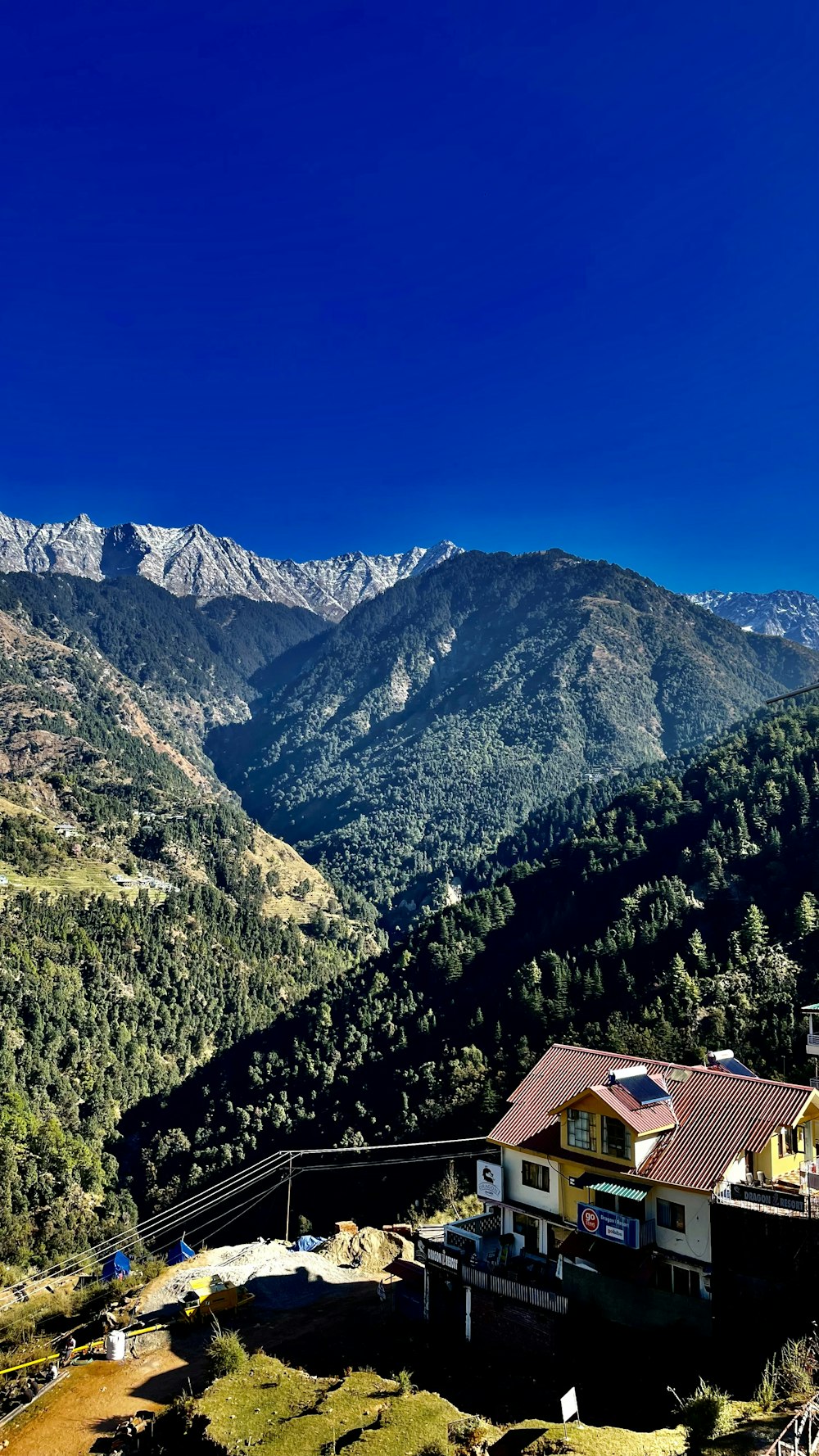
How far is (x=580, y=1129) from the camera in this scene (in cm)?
3262

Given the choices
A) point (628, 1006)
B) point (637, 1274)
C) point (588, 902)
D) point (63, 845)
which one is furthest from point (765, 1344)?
point (63, 845)

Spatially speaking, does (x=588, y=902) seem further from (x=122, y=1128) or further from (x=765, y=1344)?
(x=765, y=1344)

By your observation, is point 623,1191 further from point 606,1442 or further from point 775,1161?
point 606,1442

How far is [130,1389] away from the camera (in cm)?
3041

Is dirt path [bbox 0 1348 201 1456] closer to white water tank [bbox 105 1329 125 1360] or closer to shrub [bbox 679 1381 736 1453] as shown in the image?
white water tank [bbox 105 1329 125 1360]

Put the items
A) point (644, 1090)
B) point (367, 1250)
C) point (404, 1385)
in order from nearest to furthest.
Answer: point (404, 1385)
point (644, 1090)
point (367, 1250)

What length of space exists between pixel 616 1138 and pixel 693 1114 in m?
2.83

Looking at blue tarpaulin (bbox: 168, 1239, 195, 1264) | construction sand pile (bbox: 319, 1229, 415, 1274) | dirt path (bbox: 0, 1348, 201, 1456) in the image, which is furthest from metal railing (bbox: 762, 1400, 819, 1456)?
blue tarpaulin (bbox: 168, 1239, 195, 1264)

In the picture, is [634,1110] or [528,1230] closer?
[634,1110]

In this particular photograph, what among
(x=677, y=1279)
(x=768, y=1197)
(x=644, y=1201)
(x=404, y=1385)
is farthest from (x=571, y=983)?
(x=404, y=1385)

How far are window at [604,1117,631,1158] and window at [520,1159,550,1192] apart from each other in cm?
343

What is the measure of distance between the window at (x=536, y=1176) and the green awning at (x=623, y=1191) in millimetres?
3410

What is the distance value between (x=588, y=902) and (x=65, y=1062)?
8231 centimetres

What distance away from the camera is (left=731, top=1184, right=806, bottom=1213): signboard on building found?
2650 cm
